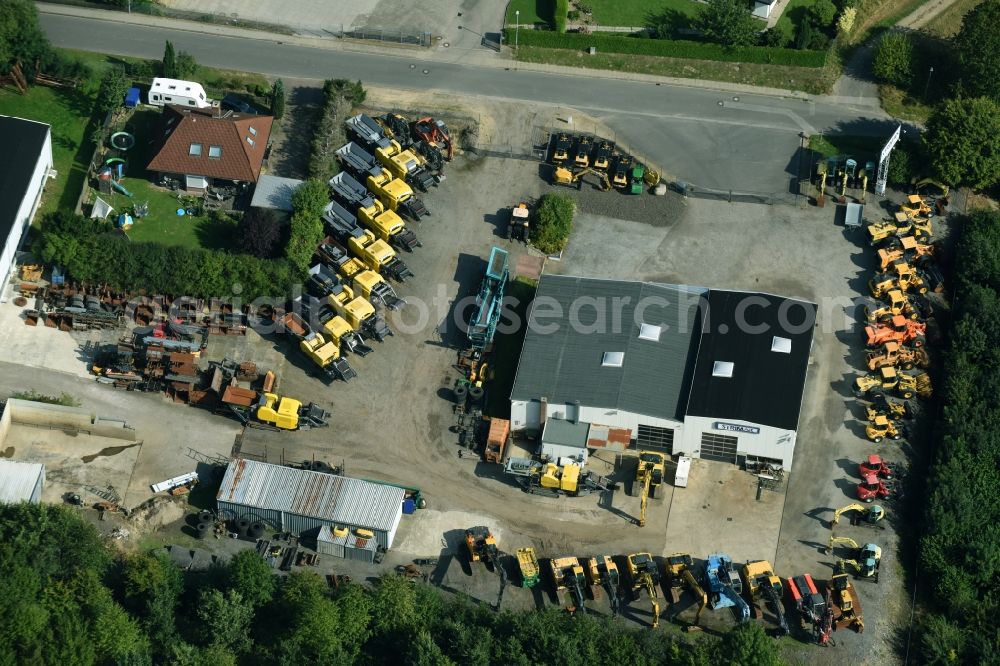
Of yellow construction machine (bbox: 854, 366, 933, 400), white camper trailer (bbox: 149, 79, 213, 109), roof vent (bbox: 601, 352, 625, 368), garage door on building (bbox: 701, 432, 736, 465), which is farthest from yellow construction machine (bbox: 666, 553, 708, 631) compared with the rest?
white camper trailer (bbox: 149, 79, 213, 109)

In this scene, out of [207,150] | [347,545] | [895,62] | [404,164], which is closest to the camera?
[347,545]

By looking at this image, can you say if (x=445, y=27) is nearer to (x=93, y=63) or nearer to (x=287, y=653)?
(x=93, y=63)

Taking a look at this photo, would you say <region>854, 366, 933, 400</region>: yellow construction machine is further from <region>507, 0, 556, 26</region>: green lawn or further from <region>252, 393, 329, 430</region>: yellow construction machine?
<region>507, 0, 556, 26</region>: green lawn

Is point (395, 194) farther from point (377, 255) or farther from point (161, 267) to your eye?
point (161, 267)

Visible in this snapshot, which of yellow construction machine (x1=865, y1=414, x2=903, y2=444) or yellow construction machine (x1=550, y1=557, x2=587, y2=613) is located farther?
yellow construction machine (x1=865, y1=414, x2=903, y2=444)

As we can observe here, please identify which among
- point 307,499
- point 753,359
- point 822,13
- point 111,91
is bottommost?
point 307,499

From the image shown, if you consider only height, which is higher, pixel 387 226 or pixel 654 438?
pixel 387 226

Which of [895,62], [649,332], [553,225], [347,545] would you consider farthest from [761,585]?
[895,62]

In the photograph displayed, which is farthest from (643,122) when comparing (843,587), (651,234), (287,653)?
(287,653)
